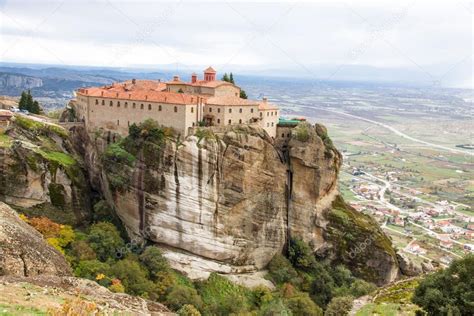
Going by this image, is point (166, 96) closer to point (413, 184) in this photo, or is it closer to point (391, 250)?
point (391, 250)

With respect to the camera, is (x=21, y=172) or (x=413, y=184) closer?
(x=21, y=172)

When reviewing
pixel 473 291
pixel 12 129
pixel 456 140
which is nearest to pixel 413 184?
pixel 456 140

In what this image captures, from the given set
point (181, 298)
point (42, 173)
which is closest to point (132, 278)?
point (181, 298)

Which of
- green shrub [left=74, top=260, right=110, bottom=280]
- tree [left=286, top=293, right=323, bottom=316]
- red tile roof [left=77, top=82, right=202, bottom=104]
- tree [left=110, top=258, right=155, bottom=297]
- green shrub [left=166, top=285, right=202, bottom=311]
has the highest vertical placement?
red tile roof [left=77, top=82, right=202, bottom=104]

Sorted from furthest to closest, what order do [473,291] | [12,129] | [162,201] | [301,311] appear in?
1. [12,129]
2. [162,201]
3. [301,311]
4. [473,291]

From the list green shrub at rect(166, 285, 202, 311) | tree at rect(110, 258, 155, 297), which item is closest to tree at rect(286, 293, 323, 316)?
green shrub at rect(166, 285, 202, 311)

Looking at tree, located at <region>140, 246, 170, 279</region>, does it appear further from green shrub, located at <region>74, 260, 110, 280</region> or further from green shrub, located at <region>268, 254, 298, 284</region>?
green shrub, located at <region>268, 254, 298, 284</region>

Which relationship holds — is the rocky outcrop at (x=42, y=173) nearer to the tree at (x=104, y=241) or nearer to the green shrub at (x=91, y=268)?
the tree at (x=104, y=241)
